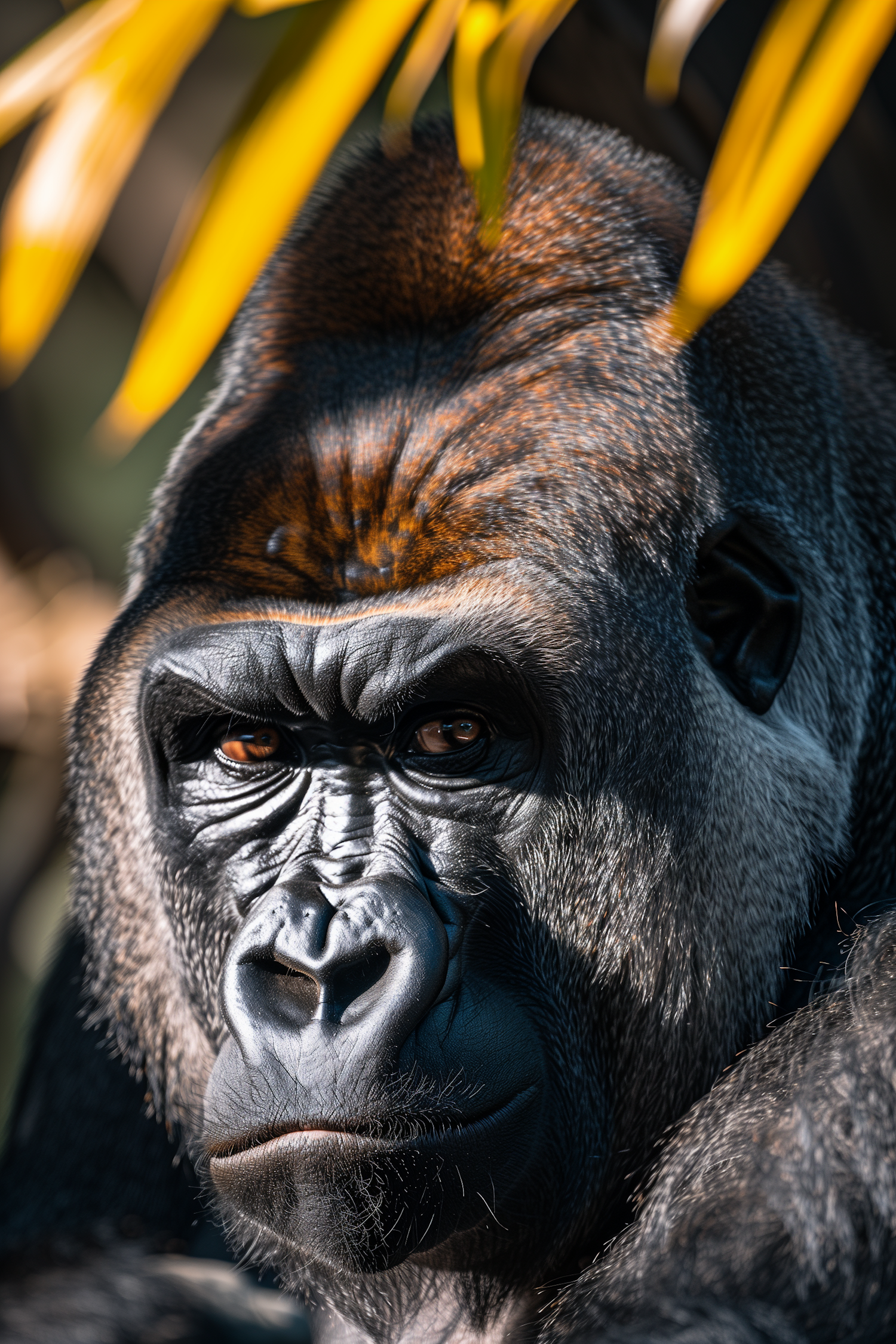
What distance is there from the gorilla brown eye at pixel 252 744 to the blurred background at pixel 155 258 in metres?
0.75

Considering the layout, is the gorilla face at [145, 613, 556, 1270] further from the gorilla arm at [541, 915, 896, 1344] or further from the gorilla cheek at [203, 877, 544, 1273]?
the gorilla arm at [541, 915, 896, 1344]

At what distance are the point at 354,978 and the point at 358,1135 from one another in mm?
236

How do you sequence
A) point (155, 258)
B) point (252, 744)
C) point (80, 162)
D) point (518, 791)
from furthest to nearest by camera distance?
1. point (155, 258)
2. point (252, 744)
3. point (518, 791)
4. point (80, 162)

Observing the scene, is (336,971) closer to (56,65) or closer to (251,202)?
(251,202)

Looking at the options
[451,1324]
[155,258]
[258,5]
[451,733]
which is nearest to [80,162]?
[258,5]

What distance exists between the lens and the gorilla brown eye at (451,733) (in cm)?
231

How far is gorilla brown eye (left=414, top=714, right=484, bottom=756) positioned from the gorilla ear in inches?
19.1

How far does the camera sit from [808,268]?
14.4 feet

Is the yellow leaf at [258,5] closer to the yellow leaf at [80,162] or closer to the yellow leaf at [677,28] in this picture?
the yellow leaf at [80,162]

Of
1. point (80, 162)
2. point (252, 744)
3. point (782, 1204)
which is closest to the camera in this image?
point (80, 162)

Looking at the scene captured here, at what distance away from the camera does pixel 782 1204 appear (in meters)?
1.93

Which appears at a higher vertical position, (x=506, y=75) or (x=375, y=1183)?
(x=506, y=75)

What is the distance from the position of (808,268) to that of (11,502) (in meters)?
3.41

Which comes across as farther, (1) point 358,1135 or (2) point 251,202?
(1) point 358,1135
